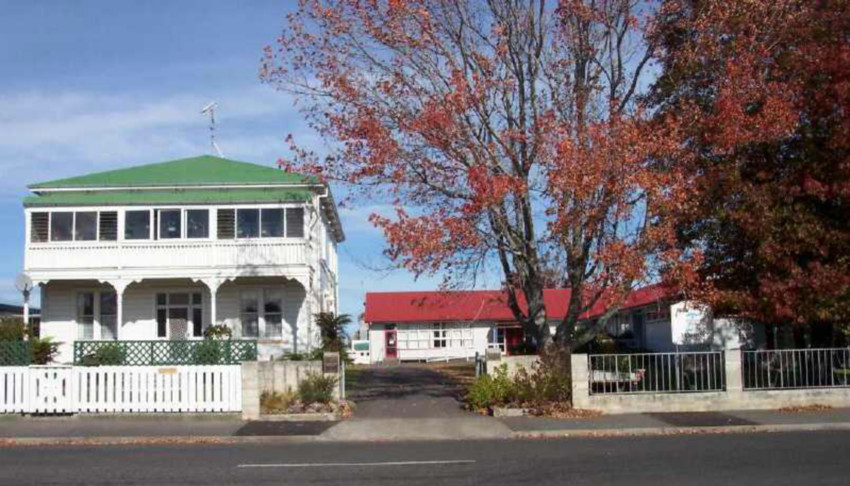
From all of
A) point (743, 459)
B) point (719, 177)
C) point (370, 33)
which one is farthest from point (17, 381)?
point (719, 177)

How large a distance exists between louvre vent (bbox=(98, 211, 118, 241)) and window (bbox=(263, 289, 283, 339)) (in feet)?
17.5

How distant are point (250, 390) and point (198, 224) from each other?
12841 millimetres

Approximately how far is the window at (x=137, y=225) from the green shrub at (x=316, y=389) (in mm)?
12897

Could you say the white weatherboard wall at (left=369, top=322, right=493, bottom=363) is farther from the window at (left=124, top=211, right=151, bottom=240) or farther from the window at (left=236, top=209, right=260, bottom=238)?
the window at (left=124, top=211, right=151, bottom=240)

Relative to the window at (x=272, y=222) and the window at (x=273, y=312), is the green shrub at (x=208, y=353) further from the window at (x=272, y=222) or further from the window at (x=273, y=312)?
the window at (x=273, y=312)

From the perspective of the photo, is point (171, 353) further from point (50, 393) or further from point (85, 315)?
point (85, 315)

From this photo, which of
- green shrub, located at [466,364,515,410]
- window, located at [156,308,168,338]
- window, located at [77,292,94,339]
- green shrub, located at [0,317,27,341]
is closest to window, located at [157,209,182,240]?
window, located at [156,308,168,338]

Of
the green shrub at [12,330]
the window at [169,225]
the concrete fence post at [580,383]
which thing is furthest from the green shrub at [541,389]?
the window at [169,225]

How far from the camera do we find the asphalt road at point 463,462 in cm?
1069

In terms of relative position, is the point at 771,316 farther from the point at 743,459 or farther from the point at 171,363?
the point at 171,363

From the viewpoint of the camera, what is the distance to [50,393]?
18.5 meters

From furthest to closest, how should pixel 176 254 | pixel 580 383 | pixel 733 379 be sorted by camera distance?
1. pixel 176 254
2. pixel 733 379
3. pixel 580 383

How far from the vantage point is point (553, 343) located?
2156 cm

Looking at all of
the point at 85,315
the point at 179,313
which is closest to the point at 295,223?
the point at 179,313
